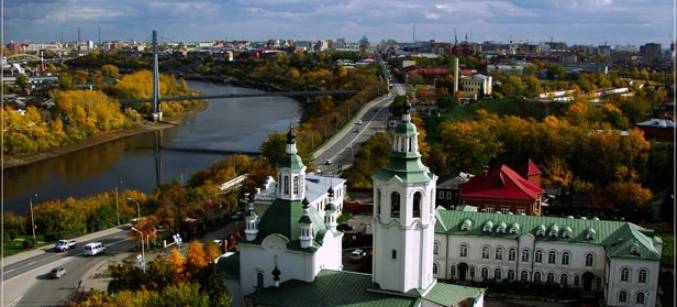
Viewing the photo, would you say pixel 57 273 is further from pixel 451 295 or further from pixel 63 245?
pixel 451 295

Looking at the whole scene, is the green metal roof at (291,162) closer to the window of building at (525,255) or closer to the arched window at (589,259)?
the window of building at (525,255)

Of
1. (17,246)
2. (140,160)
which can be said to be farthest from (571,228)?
(140,160)

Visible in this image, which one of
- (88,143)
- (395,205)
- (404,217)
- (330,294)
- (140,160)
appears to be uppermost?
(395,205)

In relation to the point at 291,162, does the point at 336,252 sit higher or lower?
lower

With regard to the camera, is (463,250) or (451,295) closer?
(451,295)

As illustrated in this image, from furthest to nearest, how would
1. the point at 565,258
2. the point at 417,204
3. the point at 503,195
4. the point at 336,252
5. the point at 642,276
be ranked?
the point at 503,195, the point at 565,258, the point at 642,276, the point at 336,252, the point at 417,204

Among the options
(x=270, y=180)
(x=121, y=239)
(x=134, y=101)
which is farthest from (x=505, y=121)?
(x=134, y=101)
